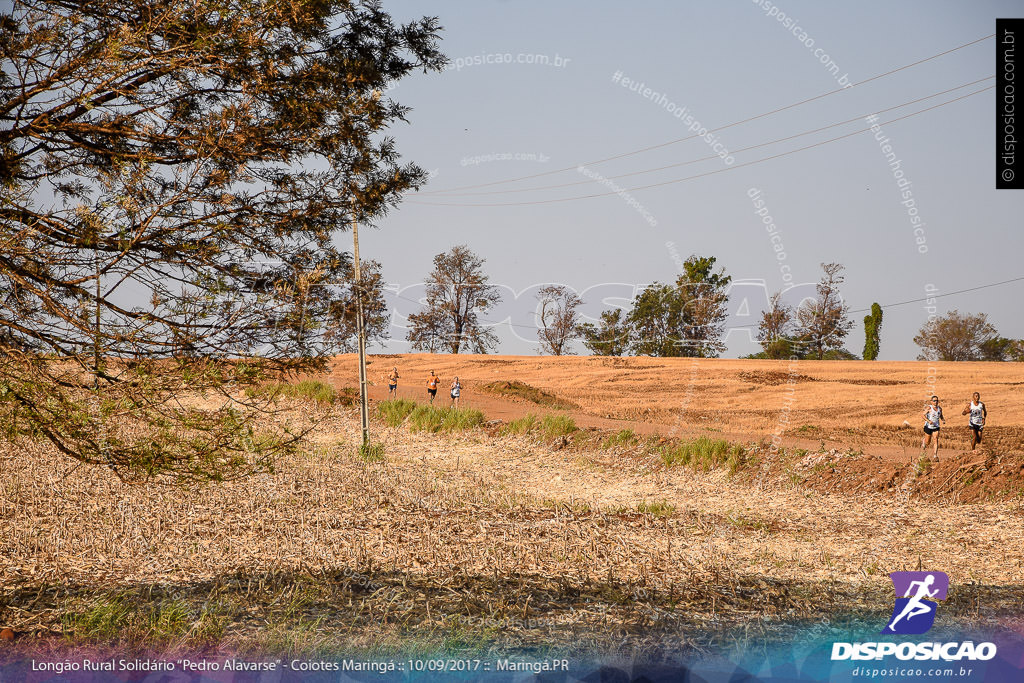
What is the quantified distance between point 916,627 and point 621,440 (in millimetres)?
12581

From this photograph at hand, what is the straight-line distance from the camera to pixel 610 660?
5.64 m

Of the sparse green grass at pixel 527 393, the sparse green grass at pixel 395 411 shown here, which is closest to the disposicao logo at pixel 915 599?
the sparse green grass at pixel 395 411

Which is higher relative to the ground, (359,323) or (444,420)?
(359,323)

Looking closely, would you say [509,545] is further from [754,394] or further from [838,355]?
[838,355]

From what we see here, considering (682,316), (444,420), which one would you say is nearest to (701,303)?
(682,316)

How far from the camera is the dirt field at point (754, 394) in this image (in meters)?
22.7

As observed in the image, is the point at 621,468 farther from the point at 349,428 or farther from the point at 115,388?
the point at 115,388

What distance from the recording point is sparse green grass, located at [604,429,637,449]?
19025 millimetres

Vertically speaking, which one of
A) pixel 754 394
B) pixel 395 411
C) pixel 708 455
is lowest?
→ pixel 708 455

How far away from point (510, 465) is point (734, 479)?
199 inches

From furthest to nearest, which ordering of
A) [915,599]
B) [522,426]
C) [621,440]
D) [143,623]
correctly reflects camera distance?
[522,426] → [621,440] → [915,599] → [143,623]

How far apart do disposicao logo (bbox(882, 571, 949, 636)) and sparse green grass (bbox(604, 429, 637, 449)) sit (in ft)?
34.2

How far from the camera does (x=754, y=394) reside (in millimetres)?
38438

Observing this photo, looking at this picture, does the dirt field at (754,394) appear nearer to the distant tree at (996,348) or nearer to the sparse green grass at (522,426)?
the sparse green grass at (522,426)
